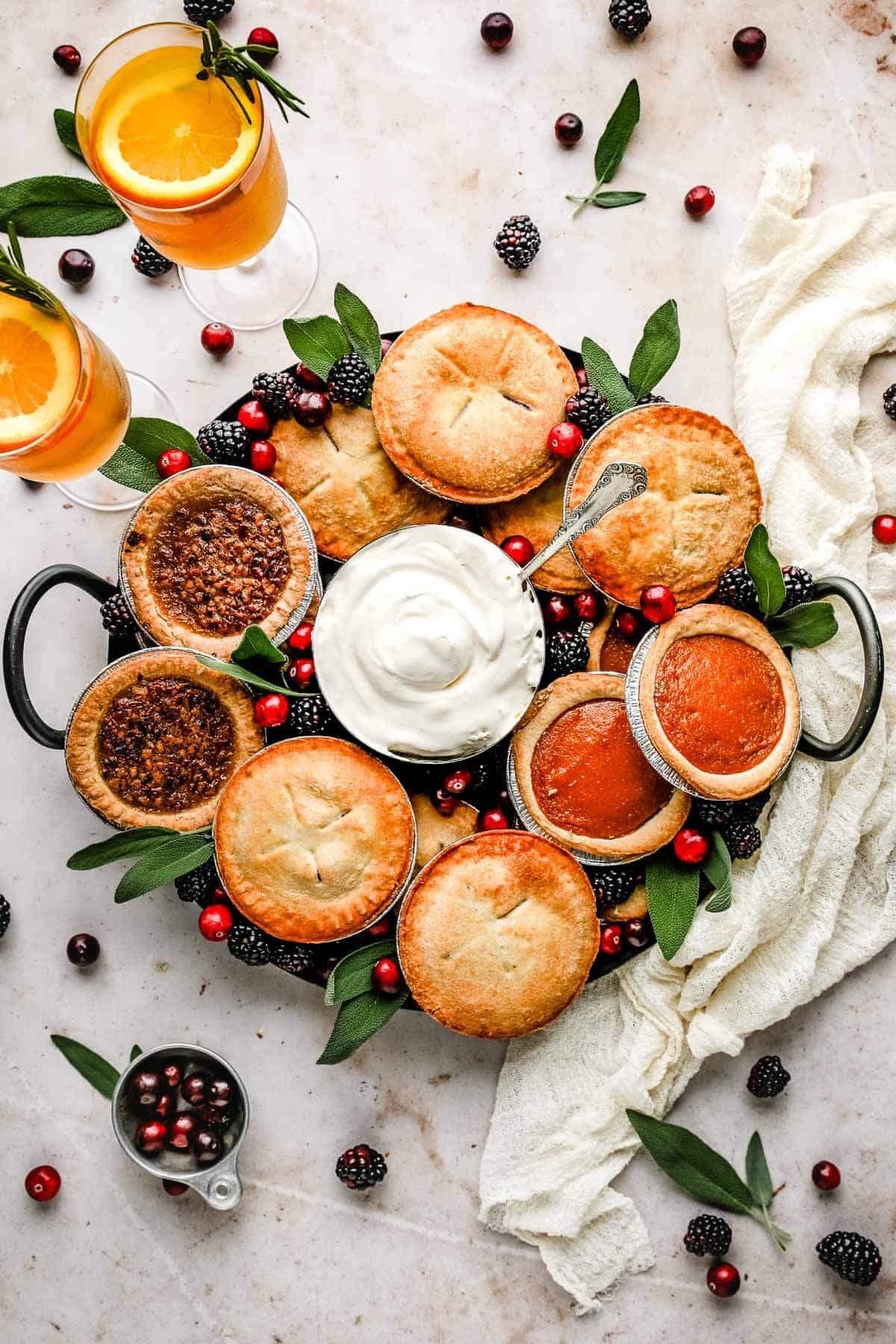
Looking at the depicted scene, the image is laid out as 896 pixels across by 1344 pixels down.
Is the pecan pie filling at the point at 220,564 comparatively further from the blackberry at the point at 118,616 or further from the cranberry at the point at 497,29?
the cranberry at the point at 497,29

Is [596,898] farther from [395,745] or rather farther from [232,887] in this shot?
[232,887]

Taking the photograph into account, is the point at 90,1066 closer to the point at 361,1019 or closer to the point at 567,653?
the point at 361,1019

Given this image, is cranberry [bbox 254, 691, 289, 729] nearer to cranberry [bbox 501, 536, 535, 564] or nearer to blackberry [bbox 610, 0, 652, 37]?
cranberry [bbox 501, 536, 535, 564]

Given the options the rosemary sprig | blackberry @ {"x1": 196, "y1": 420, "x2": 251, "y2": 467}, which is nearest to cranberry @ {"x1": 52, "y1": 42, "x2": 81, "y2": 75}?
the rosemary sprig

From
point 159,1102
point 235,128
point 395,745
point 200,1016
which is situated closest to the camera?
point 235,128

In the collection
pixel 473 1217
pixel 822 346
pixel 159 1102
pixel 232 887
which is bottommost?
pixel 473 1217

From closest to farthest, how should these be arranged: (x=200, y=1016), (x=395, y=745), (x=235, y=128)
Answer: (x=235, y=128), (x=395, y=745), (x=200, y=1016)

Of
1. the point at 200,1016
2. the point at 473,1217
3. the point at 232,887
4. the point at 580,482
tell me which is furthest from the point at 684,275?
the point at 473,1217
